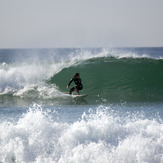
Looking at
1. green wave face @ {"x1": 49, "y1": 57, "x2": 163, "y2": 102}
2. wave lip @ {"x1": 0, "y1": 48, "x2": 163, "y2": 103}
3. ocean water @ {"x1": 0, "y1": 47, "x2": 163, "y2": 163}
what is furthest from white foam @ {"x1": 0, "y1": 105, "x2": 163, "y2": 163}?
green wave face @ {"x1": 49, "y1": 57, "x2": 163, "y2": 102}

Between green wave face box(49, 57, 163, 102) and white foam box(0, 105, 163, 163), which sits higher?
green wave face box(49, 57, 163, 102)

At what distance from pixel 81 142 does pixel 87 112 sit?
11.3 ft

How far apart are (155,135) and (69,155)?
2.17m

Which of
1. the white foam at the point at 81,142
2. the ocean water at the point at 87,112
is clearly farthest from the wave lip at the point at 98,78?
the white foam at the point at 81,142

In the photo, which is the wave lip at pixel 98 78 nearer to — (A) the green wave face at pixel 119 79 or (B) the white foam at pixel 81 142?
(A) the green wave face at pixel 119 79

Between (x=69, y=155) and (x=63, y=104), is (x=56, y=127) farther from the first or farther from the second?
(x=63, y=104)

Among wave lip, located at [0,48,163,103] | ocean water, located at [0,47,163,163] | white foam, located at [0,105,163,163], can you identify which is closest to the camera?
white foam, located at [0,105,163,163]

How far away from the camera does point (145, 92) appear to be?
16203 mm

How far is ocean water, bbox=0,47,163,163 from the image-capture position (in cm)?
801

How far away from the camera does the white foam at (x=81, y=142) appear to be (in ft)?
25.7

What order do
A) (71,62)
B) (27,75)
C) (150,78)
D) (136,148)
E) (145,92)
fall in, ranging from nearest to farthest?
(136,148) < (145,92) < (150,78) < (27,75) < (71,62)

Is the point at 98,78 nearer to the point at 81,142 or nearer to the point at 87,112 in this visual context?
the point at 87,112

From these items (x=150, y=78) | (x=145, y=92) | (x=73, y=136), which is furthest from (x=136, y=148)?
(x=150, y=78)

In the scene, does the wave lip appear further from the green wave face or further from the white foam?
the white foam
